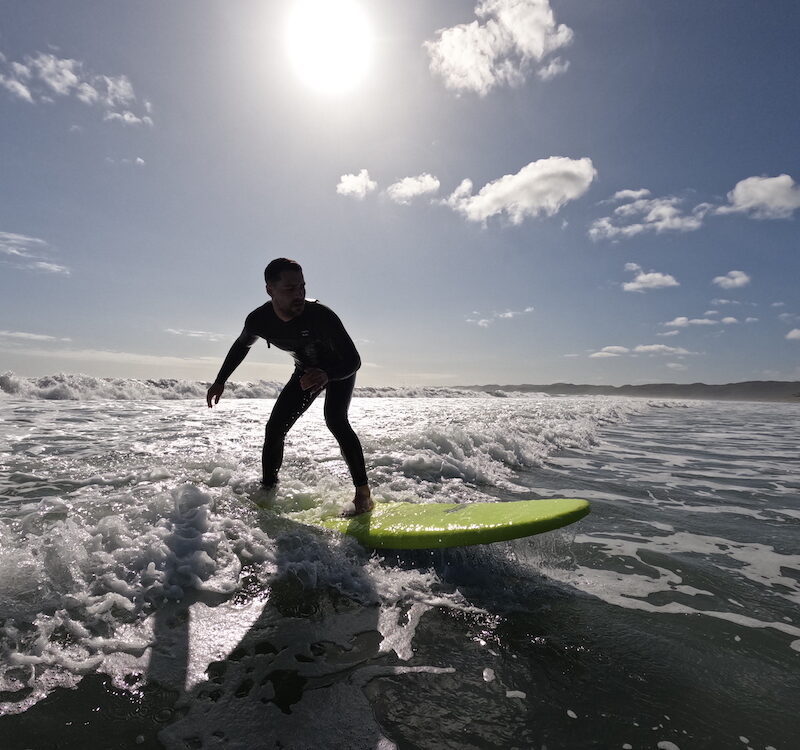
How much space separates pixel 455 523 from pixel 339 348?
6.03 ft

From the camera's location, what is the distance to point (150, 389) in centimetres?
2472

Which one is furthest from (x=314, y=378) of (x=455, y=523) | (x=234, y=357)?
(x=455, y=523)

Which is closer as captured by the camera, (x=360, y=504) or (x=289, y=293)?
(x=289, y=293)

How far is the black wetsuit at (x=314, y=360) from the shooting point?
3.85 m

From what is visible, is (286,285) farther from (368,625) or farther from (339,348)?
(368,625)

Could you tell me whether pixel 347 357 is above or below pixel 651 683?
above

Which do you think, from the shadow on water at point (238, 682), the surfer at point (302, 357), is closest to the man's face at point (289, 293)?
the surfer at point (302, 357)

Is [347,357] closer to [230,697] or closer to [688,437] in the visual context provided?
[230,697]

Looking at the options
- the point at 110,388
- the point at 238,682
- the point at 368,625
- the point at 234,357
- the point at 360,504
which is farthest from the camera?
the point at 110,388

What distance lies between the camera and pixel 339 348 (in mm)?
3924

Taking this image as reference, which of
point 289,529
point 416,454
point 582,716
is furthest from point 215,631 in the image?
point 416,454

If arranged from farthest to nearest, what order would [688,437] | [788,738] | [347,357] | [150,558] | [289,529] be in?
[688,437] → [347,357] → [289,529] → [150,558] → [788,738]

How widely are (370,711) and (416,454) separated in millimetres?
4359

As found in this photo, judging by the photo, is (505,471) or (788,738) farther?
(505,471)
